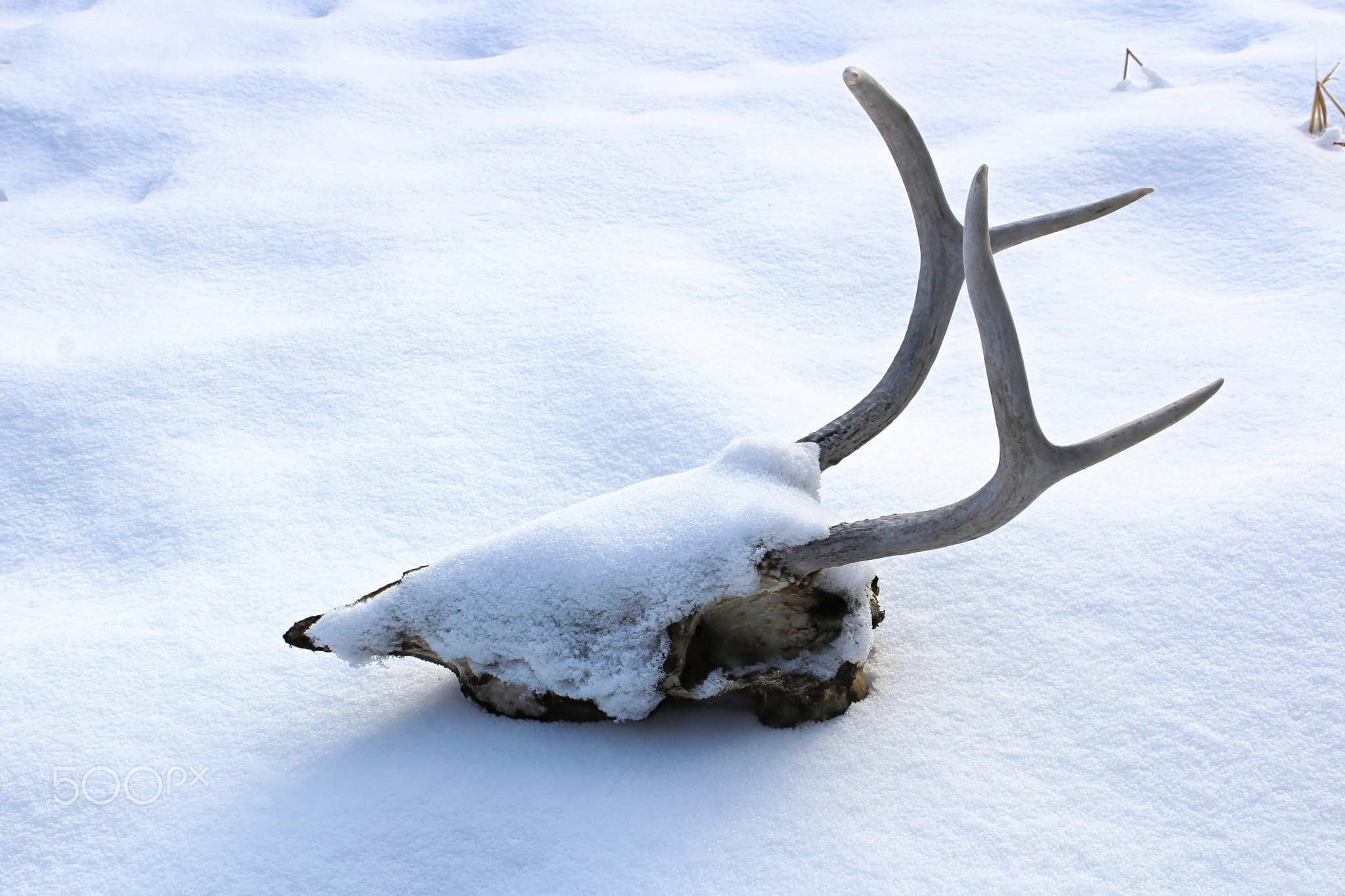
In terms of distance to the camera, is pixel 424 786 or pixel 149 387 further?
pixel 149 387

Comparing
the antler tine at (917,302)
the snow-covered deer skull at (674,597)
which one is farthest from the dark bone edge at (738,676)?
the antler tine at (917,302)

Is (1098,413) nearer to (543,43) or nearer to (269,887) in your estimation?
(269,887)

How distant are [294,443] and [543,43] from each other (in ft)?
8.30

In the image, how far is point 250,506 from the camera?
2.10 metres

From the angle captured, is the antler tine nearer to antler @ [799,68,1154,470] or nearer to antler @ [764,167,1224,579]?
antler @ [799,68,1154,470]

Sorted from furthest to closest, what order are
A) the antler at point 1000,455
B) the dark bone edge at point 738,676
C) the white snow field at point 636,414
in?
the dark bone edge at point 738,676, the white snow field at point 636,414, the antler at point 1000,455

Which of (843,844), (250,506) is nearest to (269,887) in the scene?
(843,844)

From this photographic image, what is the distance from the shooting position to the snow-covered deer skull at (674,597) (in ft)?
4.79

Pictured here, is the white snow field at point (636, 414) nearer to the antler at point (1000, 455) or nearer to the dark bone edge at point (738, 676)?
the dark bone edge at point (738, 676)

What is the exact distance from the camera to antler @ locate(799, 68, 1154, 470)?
1.54 metres

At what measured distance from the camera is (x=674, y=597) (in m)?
1.46

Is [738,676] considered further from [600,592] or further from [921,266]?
[921,266]

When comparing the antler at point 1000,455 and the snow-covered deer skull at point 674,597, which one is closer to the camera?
the antler at point 1000,455

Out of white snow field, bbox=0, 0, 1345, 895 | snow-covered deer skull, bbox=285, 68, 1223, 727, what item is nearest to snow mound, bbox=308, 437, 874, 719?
snow-covered deer skull, bbox=285, 68, 1223, 727
